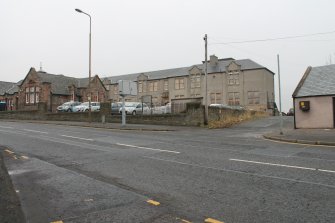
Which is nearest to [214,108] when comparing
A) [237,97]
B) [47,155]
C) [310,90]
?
[310,90]

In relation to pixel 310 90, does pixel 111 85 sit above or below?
above

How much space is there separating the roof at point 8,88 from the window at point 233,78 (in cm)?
4473

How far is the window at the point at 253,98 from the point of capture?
6167 cm

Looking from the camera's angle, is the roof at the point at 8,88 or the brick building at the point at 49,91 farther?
the roof at the point at 8,88

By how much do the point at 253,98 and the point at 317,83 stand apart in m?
37.0

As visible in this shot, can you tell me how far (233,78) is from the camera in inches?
2554

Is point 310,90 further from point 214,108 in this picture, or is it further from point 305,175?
point 305,175

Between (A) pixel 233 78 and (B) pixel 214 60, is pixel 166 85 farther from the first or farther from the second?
(A) pixel 233 78

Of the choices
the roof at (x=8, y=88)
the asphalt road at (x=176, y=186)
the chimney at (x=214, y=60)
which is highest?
the chimney at (x=214, y=60)

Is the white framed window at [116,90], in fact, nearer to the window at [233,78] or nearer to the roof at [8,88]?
the roof at [8,88]

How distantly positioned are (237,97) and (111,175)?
58527 mm

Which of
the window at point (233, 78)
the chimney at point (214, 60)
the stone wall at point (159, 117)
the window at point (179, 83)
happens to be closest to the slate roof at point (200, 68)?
the chimney at point (214, 60)

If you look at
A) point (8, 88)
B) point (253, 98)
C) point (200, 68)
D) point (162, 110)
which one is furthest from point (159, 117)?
point (8, 88)

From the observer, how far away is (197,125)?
28297mm
